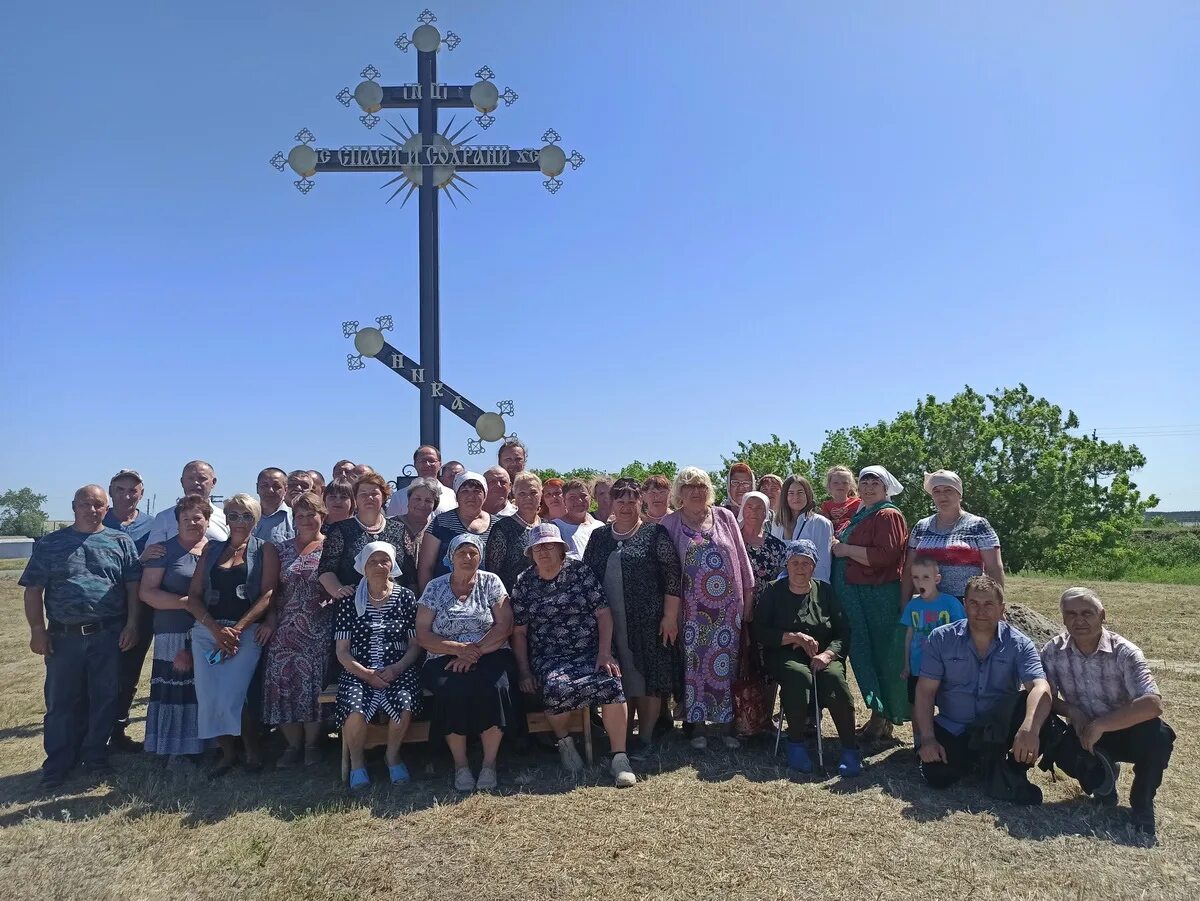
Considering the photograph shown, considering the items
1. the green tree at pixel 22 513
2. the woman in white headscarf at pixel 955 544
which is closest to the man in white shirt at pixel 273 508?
the woman in white headscarf at pixel 955 544

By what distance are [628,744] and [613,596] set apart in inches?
39.5

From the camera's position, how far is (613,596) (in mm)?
5160

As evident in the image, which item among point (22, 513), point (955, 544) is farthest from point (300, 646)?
point (22, 513)

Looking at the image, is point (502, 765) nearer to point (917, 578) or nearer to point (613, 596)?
point (613, 596)

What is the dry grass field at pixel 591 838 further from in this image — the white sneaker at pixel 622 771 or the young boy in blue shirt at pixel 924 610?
the young boy in blue shirt at pixel 924 610

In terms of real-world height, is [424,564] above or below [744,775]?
above

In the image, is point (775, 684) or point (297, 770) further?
point (775, 684)

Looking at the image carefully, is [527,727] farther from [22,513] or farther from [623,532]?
[22,513]

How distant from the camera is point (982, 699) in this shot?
4465 mm

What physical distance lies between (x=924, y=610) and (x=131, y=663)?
17.3ft

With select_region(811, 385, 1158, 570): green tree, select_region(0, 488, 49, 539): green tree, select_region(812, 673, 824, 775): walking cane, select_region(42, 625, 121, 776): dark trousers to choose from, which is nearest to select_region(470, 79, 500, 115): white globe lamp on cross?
select_region(42, 625, 121, 776): dark trousers

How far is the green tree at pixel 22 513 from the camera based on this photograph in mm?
69000

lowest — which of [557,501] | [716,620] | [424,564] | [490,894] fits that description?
[490,894]

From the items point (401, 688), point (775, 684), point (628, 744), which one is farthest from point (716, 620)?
point (401, 688)
